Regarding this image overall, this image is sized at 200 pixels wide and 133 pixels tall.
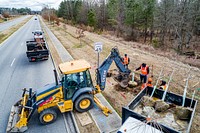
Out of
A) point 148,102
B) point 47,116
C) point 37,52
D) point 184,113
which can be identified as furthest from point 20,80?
point 184,113

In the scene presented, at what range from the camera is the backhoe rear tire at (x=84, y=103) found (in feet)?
26.8

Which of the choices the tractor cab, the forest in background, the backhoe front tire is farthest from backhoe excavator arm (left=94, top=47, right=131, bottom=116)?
the forest in background

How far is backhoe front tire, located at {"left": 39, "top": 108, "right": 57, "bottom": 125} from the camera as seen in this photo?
7.71 meters

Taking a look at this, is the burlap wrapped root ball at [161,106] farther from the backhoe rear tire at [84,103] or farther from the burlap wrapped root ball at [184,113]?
the backhoe rear tire at [84,103]

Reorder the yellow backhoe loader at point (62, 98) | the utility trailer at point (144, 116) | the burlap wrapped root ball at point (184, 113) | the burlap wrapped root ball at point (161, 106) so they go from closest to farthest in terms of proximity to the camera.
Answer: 1. the utility trailer at point (144, 116)
2. the burlap wrapped root ball at point (184, 113)
3. the burlap wrapped root ball at point (161, 106)
4. the yellow backhoe loader at point (62, 98)

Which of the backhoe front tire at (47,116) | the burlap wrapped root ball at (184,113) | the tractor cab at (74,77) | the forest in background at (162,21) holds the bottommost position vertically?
the backhoe front tire at (47,116)

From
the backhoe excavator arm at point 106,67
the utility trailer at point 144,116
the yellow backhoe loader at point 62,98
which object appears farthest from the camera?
the backhoe excavator arm at point 106,67

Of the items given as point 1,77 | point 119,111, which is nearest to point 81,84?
point 119,111

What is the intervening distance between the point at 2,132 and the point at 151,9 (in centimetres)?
2843

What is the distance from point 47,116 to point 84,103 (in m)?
1.81

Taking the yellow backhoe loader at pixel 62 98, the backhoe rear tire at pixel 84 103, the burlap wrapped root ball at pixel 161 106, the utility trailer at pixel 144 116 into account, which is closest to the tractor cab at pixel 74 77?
the yellow backhoe loader at pixel 62 98

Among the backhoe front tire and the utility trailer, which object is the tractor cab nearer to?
the backhoe front tire

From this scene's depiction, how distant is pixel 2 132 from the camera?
758cm

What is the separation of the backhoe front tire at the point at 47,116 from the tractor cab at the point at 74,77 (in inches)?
35.3
